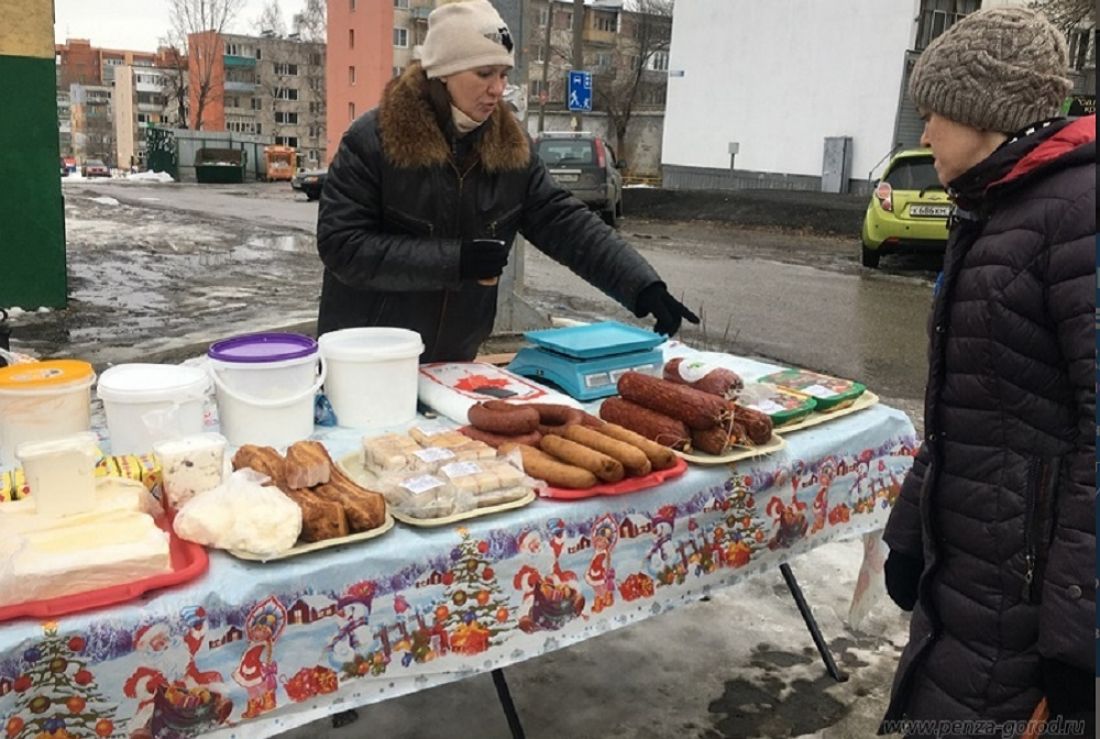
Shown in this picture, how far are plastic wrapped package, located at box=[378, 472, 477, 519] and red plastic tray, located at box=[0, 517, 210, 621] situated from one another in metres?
0.39

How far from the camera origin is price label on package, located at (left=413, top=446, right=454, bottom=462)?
81.5 inches

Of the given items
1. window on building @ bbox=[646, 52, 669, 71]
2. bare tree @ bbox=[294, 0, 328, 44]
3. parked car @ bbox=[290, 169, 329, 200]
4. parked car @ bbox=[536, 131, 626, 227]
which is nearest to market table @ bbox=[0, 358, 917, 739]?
parked car @ bbox=[536, 131, 626, 227]

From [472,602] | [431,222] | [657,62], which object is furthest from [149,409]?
[657,62]

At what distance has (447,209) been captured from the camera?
2.98 m

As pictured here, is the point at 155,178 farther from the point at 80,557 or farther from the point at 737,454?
the point at 80,557

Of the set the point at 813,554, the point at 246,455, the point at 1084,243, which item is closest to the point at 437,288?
the point at 246,455

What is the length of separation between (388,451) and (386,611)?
41 cm

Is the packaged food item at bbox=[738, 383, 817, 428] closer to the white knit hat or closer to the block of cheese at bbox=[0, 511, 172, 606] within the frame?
the white knit hat

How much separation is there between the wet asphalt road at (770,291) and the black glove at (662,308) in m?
4.35

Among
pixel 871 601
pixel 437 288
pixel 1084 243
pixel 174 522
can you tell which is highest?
pixel 1084 243

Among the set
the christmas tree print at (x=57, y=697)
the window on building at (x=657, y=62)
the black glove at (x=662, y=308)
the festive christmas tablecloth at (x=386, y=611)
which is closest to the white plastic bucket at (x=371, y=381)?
the festive christmas tablecloth at (x=386, y=611)

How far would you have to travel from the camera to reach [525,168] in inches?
123

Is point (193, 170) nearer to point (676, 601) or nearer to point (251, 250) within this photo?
point (251, 250)

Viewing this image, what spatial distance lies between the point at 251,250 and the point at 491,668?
1508 centimetres
